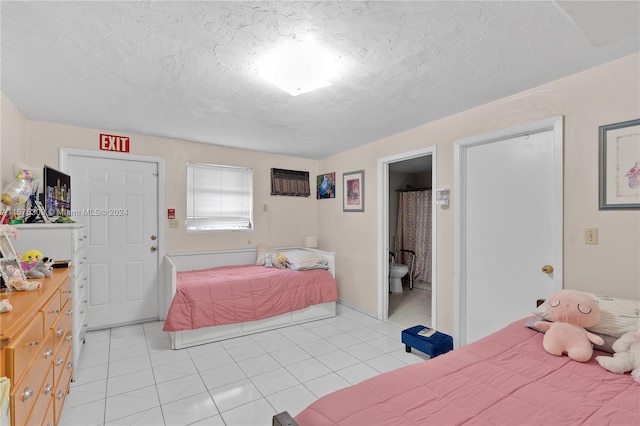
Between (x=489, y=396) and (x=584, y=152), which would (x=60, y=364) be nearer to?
(x=489, y=396)

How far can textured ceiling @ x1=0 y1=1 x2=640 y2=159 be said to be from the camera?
1.46 metres

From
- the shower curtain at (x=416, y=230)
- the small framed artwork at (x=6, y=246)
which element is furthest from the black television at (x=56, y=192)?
the shower curtain at (x=416, y=230)

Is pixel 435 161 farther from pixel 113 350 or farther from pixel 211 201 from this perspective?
pixel 113 350

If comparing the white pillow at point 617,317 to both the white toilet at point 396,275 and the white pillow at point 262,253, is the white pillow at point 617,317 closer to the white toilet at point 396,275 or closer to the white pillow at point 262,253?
the white pillow at point 262,253

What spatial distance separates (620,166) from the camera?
75.1 inches

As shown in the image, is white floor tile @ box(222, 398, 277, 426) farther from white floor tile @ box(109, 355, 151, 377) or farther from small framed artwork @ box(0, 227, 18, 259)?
small framed artwork @ box(0, 227, 18, 259)

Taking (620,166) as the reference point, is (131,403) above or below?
below

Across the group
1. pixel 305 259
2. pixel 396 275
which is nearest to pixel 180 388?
pixel 305 259

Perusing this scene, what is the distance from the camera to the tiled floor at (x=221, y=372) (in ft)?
6.66

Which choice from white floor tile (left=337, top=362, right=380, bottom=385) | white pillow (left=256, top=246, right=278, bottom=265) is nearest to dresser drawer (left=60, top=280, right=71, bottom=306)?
white floor tile (left=337, top=362, right=380, bottom=385)

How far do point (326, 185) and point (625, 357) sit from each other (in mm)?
3842

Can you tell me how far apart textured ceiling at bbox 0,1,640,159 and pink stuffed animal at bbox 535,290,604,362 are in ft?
4.32

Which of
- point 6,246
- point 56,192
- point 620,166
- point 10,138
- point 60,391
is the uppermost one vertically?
point 10,138

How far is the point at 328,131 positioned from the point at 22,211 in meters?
2.91
